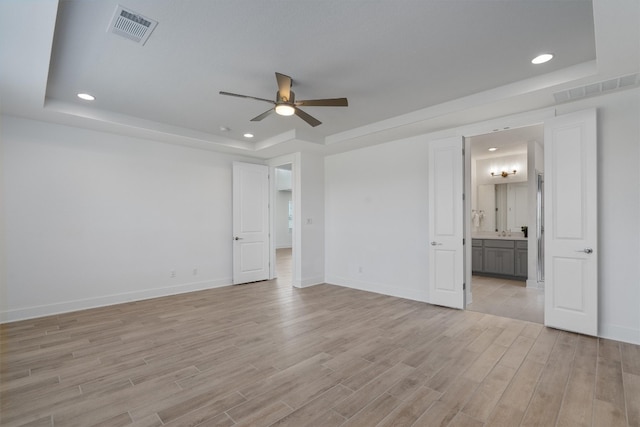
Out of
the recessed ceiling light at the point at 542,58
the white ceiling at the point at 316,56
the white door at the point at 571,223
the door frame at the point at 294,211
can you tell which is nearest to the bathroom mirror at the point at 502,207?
the white door at the point at 571,223

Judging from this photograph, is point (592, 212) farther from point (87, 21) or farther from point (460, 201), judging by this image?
point (87, 21)

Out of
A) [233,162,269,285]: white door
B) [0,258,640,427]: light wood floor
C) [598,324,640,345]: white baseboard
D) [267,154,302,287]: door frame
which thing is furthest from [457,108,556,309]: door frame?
[233,162,269,285]: white door

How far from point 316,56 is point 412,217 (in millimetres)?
3107

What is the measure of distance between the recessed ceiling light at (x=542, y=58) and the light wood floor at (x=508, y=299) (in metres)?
3.07

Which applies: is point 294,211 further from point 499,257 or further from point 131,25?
point 499,257

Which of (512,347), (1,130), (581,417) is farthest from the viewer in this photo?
(1,130)

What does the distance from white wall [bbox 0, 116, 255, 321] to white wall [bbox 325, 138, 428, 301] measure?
7.72 feet

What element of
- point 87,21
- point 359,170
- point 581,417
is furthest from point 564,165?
point 87,21

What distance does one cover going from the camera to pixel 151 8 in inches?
84.5

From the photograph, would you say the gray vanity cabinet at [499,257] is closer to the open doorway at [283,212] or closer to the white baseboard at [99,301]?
Answer: the white baseboard at [99,301]

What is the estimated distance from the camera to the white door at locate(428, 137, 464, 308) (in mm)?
4266

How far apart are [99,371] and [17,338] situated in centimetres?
164

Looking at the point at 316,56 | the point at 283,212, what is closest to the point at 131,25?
the point at 316,56

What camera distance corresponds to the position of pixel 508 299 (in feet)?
15.8
